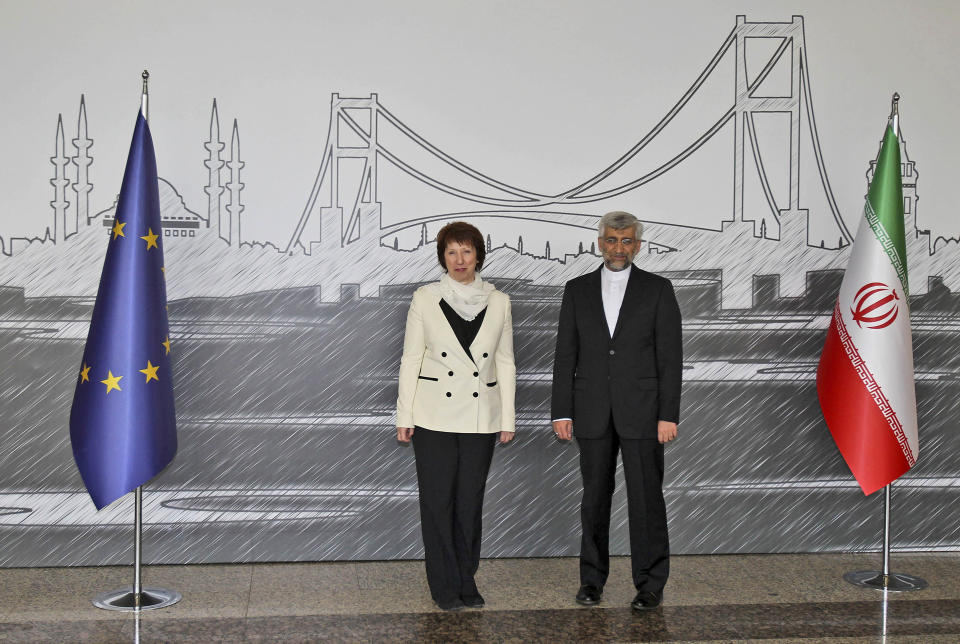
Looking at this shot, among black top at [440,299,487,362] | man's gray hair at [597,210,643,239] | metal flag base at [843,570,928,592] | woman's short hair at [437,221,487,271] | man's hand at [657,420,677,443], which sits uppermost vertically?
man's gray hair at [597,210,643,239]

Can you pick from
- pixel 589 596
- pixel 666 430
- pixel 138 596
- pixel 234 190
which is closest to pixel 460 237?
pixel 666 430

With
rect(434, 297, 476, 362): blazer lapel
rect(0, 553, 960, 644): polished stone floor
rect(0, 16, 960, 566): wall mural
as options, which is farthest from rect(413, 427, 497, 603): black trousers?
rect(0, 16, 960, 566): wall mural

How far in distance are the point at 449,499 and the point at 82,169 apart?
232cm

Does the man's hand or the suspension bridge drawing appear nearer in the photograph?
the man's hand

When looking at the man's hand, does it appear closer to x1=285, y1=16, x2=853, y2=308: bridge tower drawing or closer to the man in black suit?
the man in black suit

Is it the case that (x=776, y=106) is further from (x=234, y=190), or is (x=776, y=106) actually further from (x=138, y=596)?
(x=138, y=596)

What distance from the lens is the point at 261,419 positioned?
4.51 metres

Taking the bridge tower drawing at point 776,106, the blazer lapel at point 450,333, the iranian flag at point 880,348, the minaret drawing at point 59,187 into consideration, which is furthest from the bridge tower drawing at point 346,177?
the iranian flag at point 880,348

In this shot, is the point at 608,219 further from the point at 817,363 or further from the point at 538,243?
the point at 817,363

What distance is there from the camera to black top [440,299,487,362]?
385cm

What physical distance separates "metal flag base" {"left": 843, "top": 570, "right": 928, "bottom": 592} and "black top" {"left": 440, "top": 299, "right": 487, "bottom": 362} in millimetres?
2127

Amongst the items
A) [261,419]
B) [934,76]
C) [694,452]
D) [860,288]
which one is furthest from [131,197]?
[934,76]

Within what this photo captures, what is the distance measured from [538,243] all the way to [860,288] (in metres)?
1.53

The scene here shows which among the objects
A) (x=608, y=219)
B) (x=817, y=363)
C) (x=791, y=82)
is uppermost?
(x=791, y=82)
